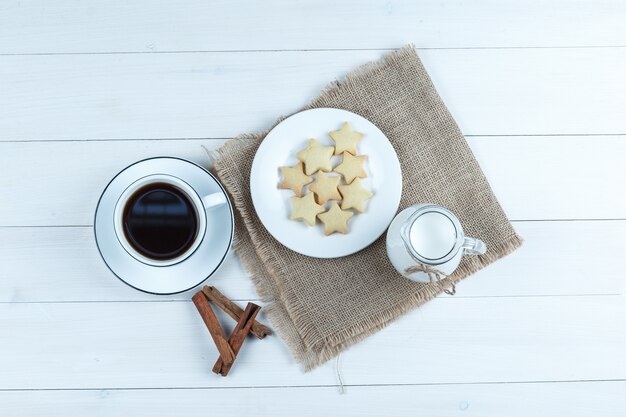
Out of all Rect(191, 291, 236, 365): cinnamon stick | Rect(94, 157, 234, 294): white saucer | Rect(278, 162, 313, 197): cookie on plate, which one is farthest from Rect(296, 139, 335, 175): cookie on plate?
Rect(191, 291, 236, 365): cinnamon stick

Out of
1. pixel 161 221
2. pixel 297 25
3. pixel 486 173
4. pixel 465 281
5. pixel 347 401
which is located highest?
pixel 297 25

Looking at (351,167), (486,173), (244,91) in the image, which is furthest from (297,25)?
(486,173)

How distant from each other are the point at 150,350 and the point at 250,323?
151 millimetres

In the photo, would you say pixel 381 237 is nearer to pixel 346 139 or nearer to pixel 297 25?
pixel 346 139

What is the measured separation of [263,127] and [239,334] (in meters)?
0.30

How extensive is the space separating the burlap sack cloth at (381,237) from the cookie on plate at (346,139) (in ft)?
0.19

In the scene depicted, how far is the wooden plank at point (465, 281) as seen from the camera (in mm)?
880

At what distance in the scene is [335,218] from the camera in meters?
0.82

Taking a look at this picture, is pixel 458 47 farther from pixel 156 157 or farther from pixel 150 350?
pixel 150 350

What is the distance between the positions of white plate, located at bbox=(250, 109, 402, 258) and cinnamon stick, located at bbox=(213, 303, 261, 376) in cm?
11

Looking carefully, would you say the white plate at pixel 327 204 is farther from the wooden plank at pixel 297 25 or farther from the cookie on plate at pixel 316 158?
the wooden plank at pixel 297 25

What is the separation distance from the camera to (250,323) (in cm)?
86

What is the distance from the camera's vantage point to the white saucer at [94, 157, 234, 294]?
0.81m

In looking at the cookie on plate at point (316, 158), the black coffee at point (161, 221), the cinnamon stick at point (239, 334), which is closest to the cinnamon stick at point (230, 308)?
the cinnamon stick at point (239, 334)
